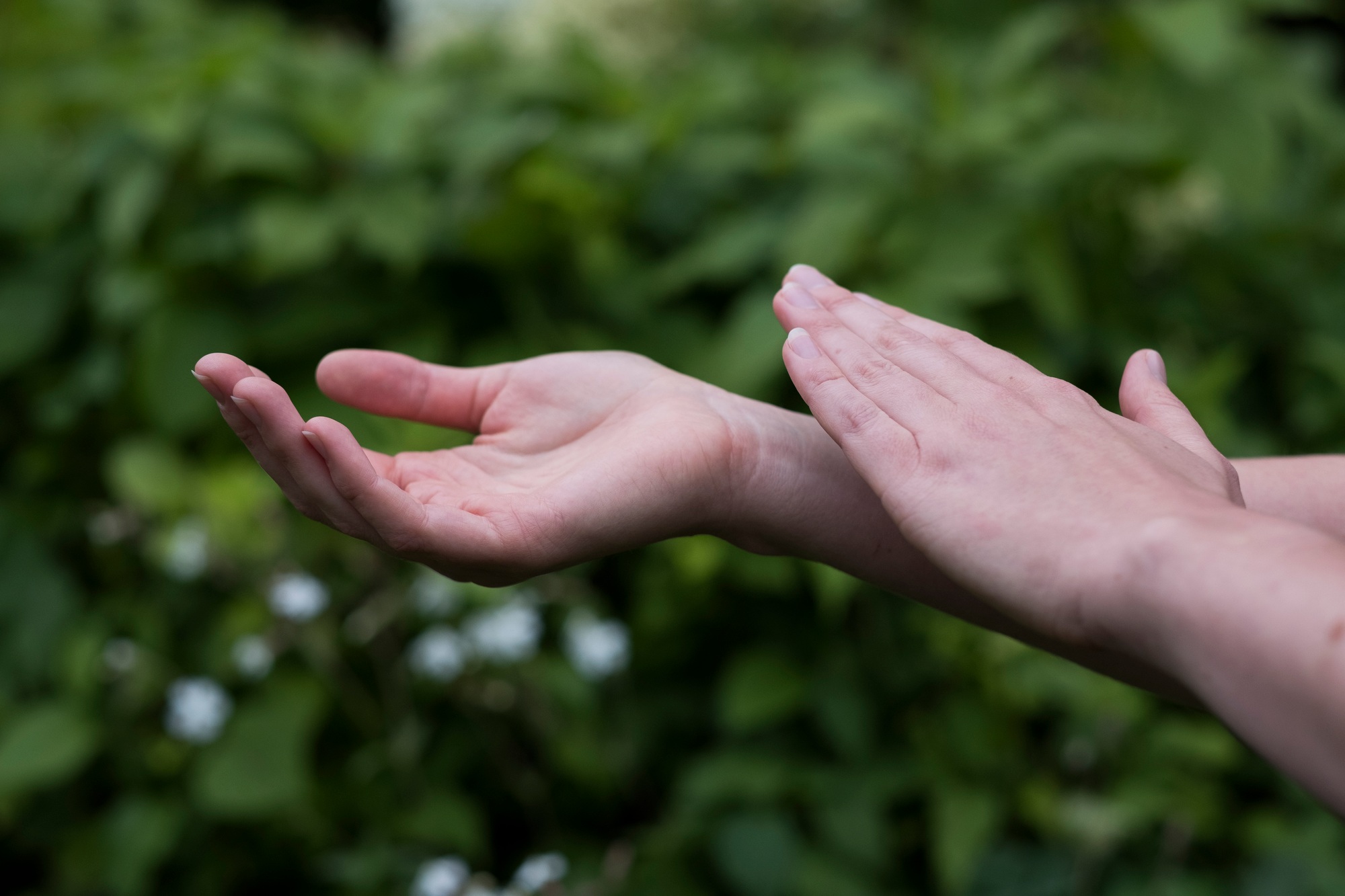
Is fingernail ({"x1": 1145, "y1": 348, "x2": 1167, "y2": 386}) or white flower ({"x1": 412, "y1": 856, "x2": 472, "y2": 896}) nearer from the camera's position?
fingernail ({"x1": 1145, "y1": 348, "x2": 1167, "y2": 386})

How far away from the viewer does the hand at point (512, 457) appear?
84 centimetres

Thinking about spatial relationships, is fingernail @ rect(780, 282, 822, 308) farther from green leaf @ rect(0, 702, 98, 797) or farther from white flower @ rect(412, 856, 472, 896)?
green leaf @ rect(0, 702, 98, 797)

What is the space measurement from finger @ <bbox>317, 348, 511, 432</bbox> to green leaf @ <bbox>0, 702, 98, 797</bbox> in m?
1.06

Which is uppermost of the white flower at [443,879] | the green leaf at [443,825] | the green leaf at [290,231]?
the green leaf at [290,231]

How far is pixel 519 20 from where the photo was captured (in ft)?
13.4

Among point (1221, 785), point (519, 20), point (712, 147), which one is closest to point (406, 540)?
point (712, 147)

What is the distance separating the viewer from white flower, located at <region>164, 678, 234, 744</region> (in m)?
1.71

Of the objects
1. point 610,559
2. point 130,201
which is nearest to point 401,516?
point 610,559

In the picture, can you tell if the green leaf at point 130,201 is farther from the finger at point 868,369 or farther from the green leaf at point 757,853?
the green leaf at point 757,853

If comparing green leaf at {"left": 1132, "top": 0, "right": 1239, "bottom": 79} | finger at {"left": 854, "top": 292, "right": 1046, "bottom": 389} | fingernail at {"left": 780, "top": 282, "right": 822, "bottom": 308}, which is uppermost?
green leaf at {"left": 1132, "top": 0, "right": 1239, "bottom": 79}

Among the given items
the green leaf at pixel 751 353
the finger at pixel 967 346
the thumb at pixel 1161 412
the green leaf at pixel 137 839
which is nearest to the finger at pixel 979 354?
the finger at pixel 967 346

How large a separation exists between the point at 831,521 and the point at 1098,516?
0.35m

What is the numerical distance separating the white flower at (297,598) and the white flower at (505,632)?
0.86ft

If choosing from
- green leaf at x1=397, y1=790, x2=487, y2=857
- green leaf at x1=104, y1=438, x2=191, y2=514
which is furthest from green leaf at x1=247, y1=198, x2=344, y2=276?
green leaf at x1=397, y1=790, x2=487, y2=857
